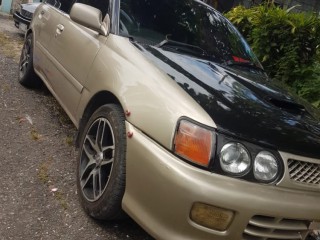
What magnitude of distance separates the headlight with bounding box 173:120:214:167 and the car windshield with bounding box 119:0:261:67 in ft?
4.01

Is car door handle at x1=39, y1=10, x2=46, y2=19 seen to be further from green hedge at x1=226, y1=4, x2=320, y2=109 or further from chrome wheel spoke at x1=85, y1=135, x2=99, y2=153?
green hedge at x1=226, y1=4, x2=320, y2=109

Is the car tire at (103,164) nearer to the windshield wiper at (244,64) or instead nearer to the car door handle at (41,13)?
the windshield wiper at (244,64)

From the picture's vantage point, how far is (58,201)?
10.3 feet

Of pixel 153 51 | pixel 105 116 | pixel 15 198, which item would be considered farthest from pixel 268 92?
pixel 15 198

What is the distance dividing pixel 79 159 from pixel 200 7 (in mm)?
2015

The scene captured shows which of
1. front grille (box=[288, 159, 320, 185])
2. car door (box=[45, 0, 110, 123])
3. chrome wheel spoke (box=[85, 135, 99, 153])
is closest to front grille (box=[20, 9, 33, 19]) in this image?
car door (box=[45, 0, 110, 123])

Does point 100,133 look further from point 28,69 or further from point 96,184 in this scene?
point 28,69

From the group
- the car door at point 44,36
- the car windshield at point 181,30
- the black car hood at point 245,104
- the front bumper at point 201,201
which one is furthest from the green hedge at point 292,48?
the front bumper at point 201,201

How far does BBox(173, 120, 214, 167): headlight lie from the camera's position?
7.50ft

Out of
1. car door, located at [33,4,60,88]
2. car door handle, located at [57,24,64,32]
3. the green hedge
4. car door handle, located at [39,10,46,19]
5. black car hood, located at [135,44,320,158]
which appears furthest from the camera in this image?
the green hedge

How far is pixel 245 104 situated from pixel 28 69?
3.40 meters

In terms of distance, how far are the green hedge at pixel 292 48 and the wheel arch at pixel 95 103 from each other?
2.99 meters

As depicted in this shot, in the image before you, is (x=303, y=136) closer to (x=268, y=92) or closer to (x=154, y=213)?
(x=268, y=92)

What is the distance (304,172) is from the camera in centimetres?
243
